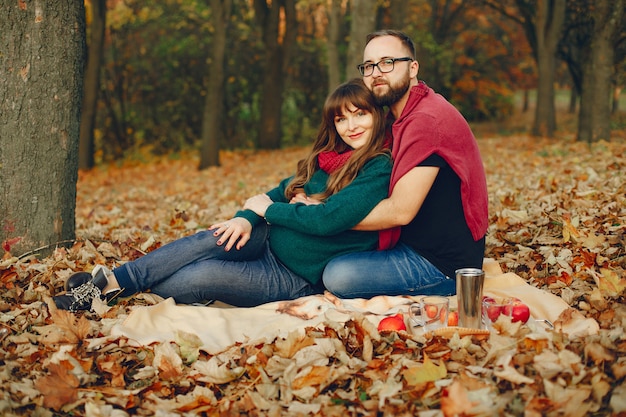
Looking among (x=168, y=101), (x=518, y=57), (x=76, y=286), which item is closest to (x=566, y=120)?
(x=518, y=57)

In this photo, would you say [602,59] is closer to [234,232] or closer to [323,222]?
[323,222]

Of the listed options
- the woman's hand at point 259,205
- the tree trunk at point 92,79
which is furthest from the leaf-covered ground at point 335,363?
the tree trunk at point 92,79

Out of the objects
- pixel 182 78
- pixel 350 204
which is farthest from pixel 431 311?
pixel 182 78

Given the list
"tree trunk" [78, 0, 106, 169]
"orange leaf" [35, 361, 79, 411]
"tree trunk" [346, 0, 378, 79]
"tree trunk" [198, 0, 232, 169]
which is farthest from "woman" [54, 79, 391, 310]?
"tree trunk" [78, 0, 106, 169]

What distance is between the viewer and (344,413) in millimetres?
2482

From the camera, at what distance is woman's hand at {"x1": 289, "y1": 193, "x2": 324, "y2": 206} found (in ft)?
12.3

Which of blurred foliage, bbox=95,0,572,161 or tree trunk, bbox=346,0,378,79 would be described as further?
blurred foliage, bbox=95,0,572,161

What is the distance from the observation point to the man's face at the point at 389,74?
3.69 metres

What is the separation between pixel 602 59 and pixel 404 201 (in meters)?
9.59

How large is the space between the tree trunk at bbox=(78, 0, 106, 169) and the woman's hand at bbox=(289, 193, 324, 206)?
9.61 m

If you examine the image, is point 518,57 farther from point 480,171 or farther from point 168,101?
point 480,171

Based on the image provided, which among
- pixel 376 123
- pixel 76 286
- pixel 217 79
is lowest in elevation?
pixel 76 286

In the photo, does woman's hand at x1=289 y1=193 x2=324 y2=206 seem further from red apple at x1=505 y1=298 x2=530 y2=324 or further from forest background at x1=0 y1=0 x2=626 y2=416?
red apple at x1=505 y1=298 x2=530 y2=324

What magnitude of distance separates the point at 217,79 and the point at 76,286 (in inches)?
360
